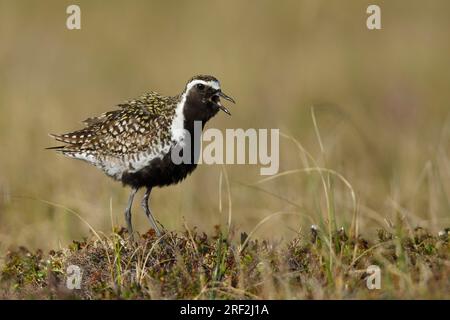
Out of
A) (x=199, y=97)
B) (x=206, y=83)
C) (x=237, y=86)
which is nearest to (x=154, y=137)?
(x=199, y=97)

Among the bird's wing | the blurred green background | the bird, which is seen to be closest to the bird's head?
the bird

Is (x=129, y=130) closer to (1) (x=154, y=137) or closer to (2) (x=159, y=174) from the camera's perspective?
(1) (x=154, y=137)

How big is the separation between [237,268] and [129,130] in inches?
76.1

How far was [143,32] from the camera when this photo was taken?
15719 mm

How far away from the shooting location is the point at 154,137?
7.06m

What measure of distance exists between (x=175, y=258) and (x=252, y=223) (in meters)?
4.40

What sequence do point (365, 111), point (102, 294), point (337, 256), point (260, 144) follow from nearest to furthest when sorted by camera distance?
point (102, 294)
point (337, 256)
point (260, 144)
point (365, 111)

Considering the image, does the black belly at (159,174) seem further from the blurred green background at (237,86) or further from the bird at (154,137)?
the blurred green background at (237,86)

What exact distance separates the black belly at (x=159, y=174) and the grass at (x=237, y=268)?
0.68 m

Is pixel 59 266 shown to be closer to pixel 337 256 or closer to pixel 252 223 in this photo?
pixel 337 256

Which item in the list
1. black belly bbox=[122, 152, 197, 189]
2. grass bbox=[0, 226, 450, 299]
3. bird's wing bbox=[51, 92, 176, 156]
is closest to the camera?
grass bbox=[0, 226, 450, 299]

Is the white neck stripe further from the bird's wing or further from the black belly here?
the black belly

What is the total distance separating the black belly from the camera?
22.9 ft

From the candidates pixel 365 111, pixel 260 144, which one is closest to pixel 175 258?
pixel 260 144
